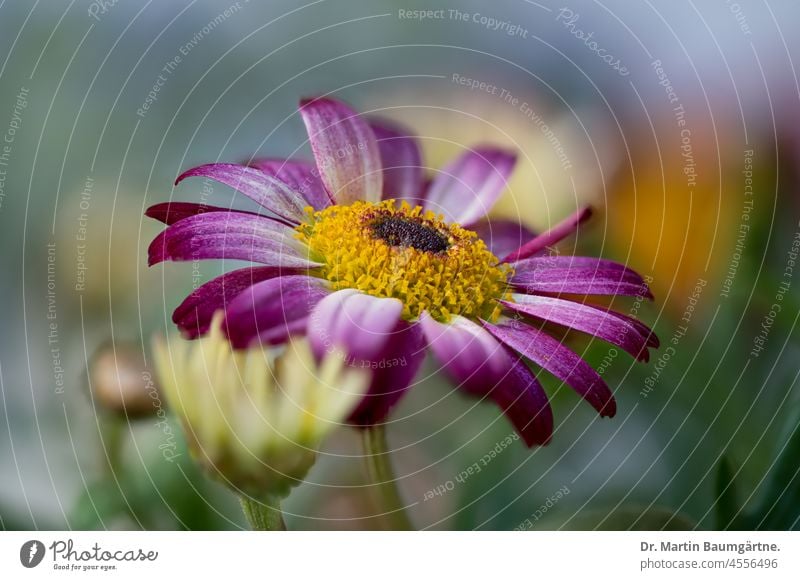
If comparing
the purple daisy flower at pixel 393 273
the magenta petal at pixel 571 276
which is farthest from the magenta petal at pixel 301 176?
the magenta petal at pixel 571 276

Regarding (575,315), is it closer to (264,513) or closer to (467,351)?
(467,351)

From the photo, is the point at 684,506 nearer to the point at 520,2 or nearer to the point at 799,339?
the point at 799,339

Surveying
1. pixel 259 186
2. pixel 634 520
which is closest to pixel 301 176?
pixel 259 186

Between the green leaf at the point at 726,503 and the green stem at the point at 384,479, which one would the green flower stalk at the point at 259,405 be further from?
the green leaf at the point at 726,503
